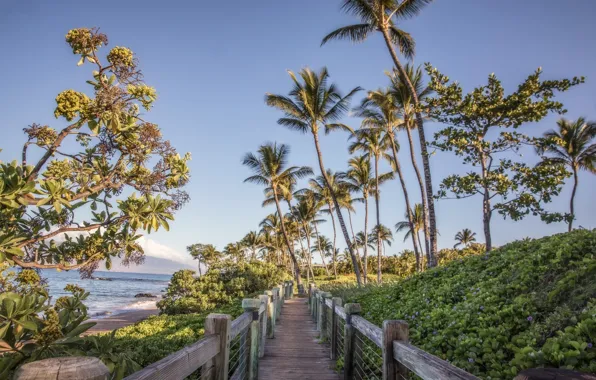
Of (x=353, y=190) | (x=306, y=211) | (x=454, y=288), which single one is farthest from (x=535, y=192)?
(x=306, y=211)

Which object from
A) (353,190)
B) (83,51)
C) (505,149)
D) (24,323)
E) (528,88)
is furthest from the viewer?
(353,190)

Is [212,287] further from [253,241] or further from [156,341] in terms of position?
[253,241]

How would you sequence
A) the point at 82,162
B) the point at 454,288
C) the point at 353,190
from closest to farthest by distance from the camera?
the point at 82,162 → the point at 454,288 → the point at 353,190

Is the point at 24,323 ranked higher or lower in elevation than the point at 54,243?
lower

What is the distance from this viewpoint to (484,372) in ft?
12.3

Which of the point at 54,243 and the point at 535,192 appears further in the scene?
the point at 535,192

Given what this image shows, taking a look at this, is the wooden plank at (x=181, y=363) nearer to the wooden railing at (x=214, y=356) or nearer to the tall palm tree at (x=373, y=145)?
the wooden railing at (x=214, y=356)

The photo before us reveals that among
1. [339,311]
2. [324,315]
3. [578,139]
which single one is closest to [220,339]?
[339,311]

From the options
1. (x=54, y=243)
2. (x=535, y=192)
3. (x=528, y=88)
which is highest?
(x=528, y=88)

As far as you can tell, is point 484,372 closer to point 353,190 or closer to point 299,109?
point 299,109

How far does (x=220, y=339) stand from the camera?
3098mm

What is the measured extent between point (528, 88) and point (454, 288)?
8044mm

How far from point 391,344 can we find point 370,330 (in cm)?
94

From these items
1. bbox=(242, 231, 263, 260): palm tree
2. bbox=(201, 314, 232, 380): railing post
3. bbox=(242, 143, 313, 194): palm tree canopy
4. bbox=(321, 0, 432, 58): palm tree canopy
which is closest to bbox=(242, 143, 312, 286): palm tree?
bbox=(242, 143, 313, 194): palm tree canopy
